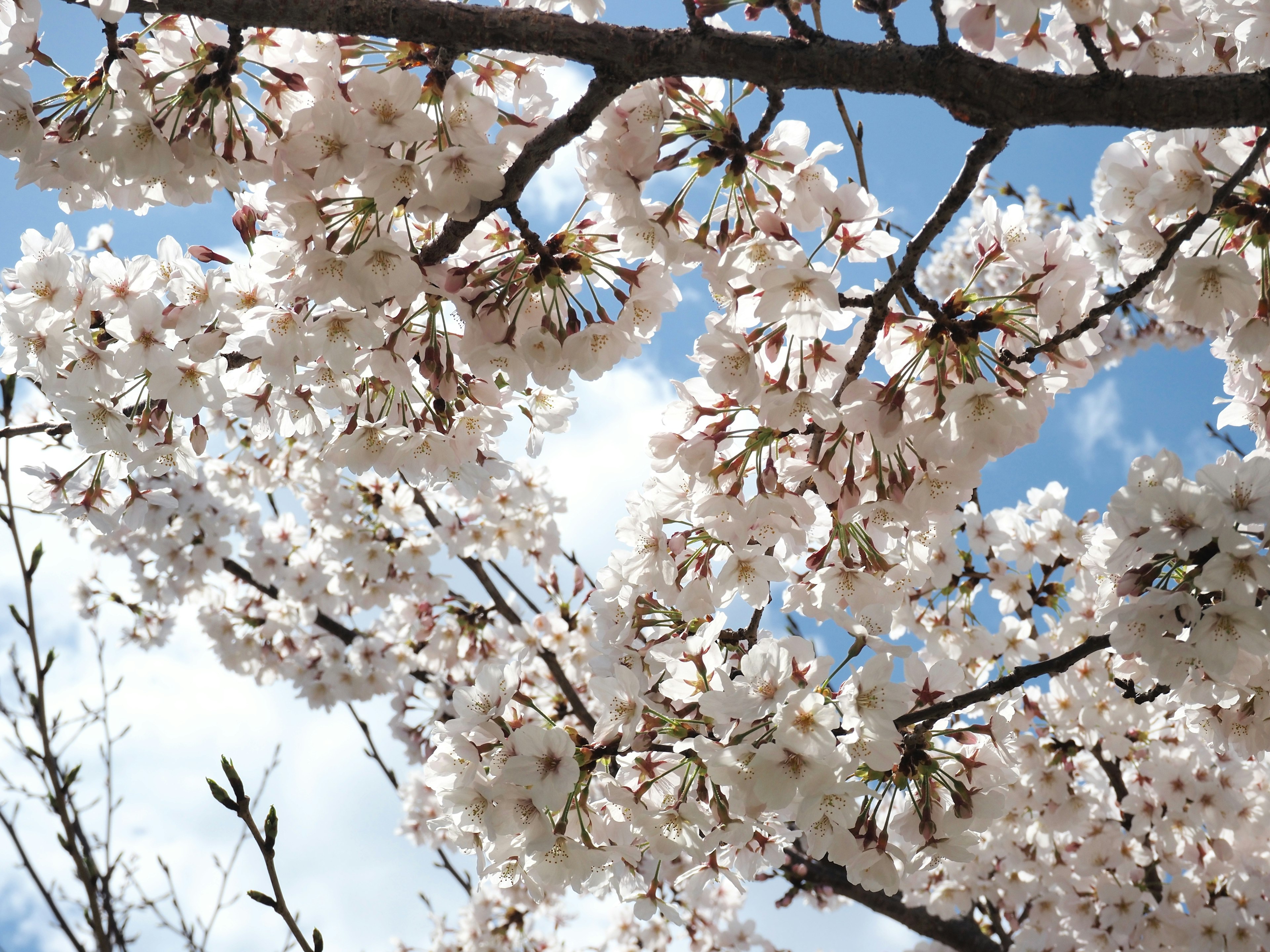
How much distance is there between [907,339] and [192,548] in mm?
5175

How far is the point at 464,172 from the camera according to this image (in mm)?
1734

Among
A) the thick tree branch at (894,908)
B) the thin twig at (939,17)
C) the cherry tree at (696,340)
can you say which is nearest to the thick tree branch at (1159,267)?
the cherry tree at (696,340)

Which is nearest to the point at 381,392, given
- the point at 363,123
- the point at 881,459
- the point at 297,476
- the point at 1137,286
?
the point at 363,123

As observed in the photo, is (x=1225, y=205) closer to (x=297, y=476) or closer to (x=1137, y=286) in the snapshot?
(x=1137, y=286)

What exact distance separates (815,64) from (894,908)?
15.3ft

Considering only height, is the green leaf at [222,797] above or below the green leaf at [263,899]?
above

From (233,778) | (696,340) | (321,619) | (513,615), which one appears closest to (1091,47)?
(696,340)

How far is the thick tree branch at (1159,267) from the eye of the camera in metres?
1.70

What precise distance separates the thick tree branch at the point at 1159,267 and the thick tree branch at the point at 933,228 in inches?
11.3

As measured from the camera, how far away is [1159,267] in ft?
5.92

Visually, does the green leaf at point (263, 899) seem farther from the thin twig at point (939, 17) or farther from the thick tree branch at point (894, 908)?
the thick tree branch at point (894, 908)

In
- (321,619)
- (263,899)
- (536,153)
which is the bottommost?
(263,899)

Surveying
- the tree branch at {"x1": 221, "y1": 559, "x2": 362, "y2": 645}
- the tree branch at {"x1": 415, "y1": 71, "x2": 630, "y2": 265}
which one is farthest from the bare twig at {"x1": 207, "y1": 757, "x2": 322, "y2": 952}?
the tree branch at {"x1": 221, "y1": 559, "x2": 362, "y2": 645}

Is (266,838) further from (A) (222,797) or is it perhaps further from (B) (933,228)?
(B) (933,228)
